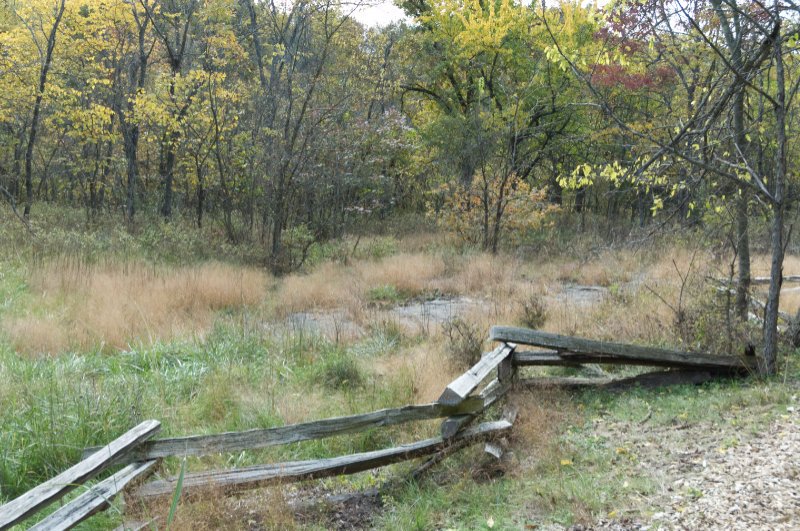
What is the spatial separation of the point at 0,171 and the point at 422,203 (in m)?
14.5

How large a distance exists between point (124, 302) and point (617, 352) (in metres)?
6.35

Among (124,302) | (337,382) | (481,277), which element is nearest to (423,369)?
(337,382)

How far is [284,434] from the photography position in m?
3.98

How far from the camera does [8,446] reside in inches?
158

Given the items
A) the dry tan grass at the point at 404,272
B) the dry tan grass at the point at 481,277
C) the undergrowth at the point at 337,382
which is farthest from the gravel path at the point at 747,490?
the dry tan grass at the point at 404,272

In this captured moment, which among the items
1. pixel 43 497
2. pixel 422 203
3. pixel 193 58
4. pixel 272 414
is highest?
pixel 193 58

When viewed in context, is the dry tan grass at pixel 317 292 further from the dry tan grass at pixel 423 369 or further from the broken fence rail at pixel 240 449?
the broken fence rail at pixel 240 449

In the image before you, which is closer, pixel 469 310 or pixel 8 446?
pixel 8 446

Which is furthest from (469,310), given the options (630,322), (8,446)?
(8,446)

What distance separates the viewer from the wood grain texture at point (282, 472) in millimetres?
3543

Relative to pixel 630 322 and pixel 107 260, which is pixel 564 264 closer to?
pixel 630 322

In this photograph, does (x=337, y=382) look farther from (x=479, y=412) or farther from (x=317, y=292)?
(x=317, y=292)

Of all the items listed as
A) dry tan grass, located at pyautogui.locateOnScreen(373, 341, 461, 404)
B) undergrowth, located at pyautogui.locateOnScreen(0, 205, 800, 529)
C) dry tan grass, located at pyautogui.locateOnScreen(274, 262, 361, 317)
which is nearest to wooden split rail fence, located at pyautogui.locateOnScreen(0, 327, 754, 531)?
undergrowth, located at pyautogui.locateOnScreen(0, 205, 800, 529)

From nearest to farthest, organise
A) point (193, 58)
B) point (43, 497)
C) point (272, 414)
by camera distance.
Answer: point (43, 497) < point (272, 414) < point (193, 58)
